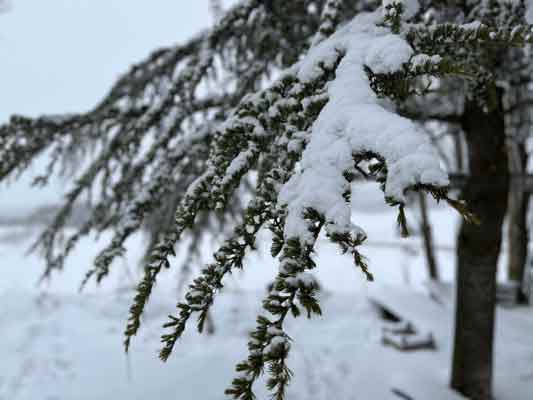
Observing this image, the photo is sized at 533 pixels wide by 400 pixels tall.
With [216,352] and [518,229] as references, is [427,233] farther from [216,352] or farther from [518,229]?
[216,352]

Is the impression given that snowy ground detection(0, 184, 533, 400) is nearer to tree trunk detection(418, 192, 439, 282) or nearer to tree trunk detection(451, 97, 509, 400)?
tree trunk detection(451, 97, 509, 400)

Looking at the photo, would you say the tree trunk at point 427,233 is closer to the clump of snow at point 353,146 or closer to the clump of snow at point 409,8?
the clump of snow at point 409,8

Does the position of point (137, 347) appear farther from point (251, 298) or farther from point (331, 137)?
point (331, 137)

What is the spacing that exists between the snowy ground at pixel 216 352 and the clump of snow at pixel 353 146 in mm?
1636

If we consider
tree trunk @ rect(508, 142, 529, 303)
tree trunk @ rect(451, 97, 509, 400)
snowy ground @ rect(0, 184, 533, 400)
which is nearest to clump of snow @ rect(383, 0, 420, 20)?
snowy ground @ rect(0, 184, 533, 400)

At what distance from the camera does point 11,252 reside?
18906 mm

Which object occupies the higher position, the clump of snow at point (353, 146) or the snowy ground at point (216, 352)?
the clump of snow at point (353, 146)

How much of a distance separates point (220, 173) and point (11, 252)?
21.5 m

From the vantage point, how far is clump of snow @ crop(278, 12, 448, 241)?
0.72 meters

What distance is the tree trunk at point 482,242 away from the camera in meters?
3.37

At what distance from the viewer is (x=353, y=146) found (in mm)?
840

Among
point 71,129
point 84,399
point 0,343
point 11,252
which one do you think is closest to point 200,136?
point 71,129

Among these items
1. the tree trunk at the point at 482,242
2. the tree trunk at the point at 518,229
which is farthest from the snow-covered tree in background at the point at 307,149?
the tree trunk at the point at 518,229

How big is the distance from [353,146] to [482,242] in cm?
304
